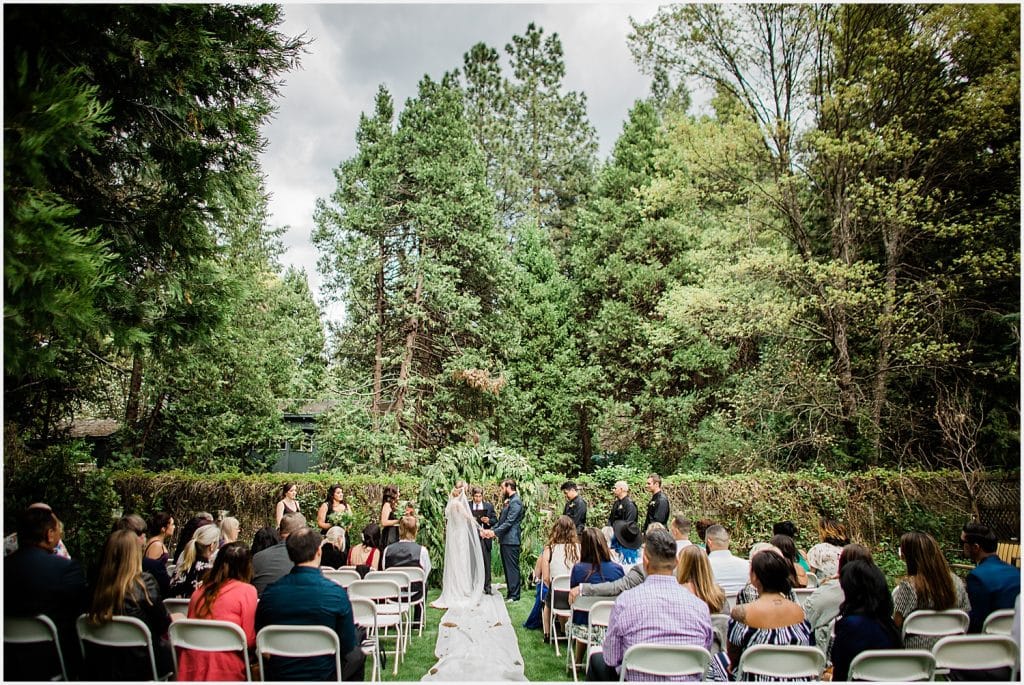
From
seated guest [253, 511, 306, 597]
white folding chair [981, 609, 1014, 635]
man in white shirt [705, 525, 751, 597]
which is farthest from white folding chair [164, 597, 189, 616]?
white folding chair [981, 609, 1014, 635]

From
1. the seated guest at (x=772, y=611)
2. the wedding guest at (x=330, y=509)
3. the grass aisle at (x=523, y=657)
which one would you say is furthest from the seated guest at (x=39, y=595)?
the wedding guest at (x=330, y=509)

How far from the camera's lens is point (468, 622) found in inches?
296

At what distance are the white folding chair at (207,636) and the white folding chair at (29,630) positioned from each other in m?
0.77

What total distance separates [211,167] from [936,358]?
13809 millimetres

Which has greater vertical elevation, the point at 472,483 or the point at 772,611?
the point at 472,483

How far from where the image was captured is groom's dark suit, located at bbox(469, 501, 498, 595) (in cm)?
909

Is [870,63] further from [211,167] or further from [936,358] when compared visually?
[211,167]

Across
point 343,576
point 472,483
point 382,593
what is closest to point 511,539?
point 472,483

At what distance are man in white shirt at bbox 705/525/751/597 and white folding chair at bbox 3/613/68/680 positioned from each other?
4657 mm

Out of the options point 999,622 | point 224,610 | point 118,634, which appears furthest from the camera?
point 999,622

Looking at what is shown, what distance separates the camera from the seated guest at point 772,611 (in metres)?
3.67

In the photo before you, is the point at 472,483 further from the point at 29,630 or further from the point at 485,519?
the point at 29,630

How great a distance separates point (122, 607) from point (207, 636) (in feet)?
2.00

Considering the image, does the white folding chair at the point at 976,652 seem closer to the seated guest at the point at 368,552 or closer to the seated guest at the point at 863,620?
the seated guest at the point at 863,620
